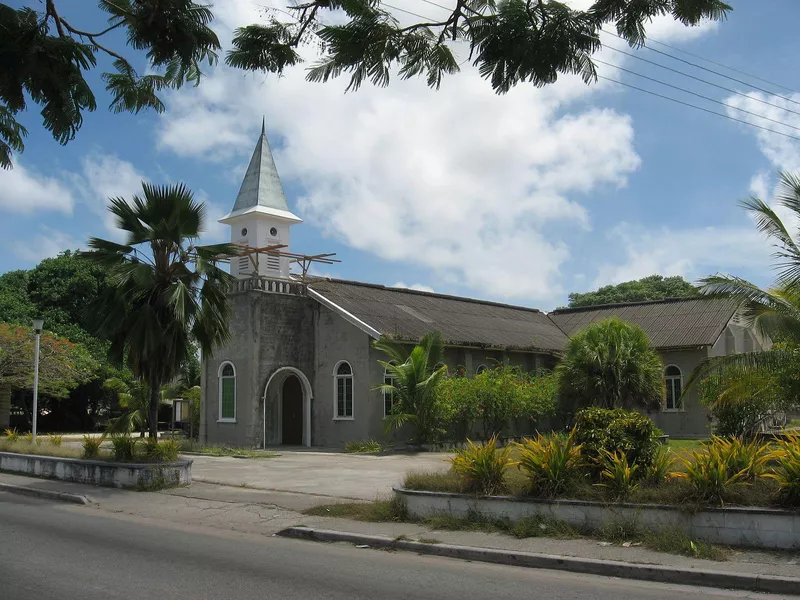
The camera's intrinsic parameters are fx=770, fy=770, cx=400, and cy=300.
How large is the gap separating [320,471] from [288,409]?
1028cm

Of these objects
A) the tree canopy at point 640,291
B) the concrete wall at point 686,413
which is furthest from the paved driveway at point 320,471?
the tree canopy at point 640,291

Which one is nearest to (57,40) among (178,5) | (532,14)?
(178,5)

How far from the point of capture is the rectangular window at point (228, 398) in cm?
2764

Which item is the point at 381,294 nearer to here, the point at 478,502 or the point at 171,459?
the point at 171,459

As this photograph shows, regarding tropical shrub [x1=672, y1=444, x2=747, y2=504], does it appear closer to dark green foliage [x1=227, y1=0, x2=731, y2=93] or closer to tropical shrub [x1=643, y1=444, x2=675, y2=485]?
tropical shrub [x1=643, y1=444, x2=675, y2=485]

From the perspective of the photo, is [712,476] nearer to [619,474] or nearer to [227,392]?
[619,474]

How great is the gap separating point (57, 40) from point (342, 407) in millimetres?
21927

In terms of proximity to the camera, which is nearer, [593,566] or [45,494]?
[593,566]

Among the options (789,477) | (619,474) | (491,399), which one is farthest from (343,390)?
(789,477)

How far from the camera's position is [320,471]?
61.9ft

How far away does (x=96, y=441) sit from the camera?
17.5m

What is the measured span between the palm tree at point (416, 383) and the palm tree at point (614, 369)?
4719 mm

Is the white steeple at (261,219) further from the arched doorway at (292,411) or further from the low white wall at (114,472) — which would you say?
the low white wall at (114,472)

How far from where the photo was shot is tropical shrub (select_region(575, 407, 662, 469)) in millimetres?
10008
